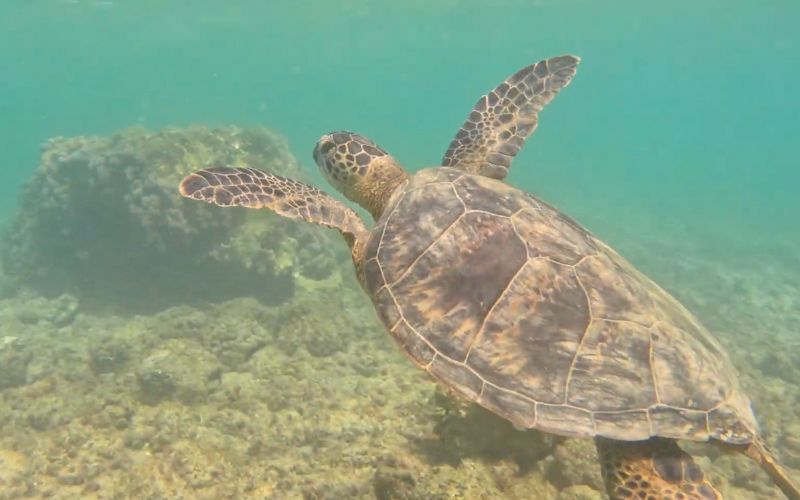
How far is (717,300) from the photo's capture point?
1334 centimetres

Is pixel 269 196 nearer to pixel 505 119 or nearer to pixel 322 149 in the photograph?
pixel 322 149

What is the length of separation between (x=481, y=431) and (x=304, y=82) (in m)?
159

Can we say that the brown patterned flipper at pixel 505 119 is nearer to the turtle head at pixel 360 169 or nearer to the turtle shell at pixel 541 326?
the turtle head at pixel 360 169

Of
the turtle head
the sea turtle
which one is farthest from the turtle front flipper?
the turtle head

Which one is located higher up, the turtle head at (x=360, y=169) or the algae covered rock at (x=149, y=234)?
the turtle head at (x=360, y=169)

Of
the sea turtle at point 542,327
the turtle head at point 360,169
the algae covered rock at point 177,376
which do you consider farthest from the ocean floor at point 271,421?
the turtle head at point 360,169

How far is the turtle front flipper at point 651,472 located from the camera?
2.78 meters

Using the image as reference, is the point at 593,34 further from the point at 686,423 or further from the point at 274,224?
the point at 686,423

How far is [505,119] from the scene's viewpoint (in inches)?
223

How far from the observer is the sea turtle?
9.32 ft

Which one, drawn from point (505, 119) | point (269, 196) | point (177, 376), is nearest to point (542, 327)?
point (269, 196)

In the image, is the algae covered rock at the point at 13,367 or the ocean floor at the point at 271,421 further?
the algae covered rock at the point at 13,367

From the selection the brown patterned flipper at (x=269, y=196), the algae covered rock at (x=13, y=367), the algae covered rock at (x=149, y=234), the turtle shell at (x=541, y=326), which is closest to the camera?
the turtle shell at (x=541, y=326)

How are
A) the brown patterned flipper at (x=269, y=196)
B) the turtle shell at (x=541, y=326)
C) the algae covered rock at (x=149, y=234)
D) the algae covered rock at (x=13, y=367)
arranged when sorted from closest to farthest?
the turtle shell at (x=541, y=326), the brown patterned flipper at (x=269, y=196), the algae covered rock at (x=13, y=367), the algae covered rock at (x=149, y=234)
